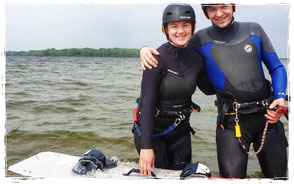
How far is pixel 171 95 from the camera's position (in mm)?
3719

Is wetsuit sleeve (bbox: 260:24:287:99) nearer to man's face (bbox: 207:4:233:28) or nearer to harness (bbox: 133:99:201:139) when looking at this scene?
man's face (bbox: 207:4:233:28)

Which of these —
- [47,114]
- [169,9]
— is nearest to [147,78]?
[169,9]

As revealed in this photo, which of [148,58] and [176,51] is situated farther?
[176,51]

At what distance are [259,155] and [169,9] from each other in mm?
2346

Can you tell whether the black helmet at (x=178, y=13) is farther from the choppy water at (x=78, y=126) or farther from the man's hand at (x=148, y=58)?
the choppy water at (x=78, y=126)

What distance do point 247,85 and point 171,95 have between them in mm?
1027

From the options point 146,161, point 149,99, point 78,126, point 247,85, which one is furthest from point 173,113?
point 78,126

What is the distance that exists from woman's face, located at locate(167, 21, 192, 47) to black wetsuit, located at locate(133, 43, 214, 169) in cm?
15

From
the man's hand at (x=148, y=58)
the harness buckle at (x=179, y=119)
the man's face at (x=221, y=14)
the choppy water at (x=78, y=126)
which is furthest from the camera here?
the choppy water at (x=78, y=126)

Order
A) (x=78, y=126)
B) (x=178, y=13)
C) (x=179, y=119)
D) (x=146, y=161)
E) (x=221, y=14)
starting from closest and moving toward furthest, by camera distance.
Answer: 1. (x=146, y=161)
2. (x=178, y=13)
3. (x=221, y=14)
4. (x=179, y=119)
5. (x=78, y=126)

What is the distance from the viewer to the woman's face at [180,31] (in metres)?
3.54

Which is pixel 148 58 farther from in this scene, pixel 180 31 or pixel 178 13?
pixel 178 13

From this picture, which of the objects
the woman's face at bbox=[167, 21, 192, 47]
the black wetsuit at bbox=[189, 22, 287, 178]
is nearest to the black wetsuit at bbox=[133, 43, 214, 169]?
the woman's face at bbox=[167, 21, 192, 47]

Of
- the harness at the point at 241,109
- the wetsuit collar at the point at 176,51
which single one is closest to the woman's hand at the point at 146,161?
the harness at the point at 241,109
